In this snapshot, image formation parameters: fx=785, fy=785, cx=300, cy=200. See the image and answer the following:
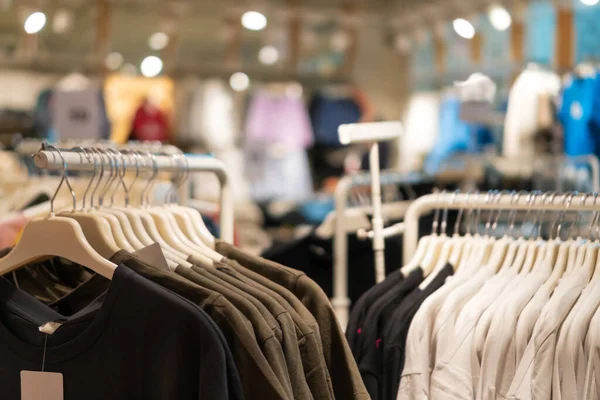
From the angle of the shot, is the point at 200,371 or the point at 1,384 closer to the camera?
the point at 200,371

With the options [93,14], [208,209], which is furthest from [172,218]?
[93,14]

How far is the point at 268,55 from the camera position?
258 inches

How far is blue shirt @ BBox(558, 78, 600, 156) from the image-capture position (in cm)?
378

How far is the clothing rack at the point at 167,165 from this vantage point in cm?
128

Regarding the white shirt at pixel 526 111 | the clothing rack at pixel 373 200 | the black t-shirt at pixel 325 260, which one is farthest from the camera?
the white shirt at pixel 526 111

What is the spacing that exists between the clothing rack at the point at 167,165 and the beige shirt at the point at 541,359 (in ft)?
2.22

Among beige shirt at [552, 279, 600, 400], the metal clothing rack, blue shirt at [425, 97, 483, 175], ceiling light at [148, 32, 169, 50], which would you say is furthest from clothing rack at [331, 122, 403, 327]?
ceiling light at [148, 32, 169, 50]

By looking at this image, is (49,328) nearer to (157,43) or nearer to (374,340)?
(374,340)

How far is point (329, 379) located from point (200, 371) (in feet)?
0.83

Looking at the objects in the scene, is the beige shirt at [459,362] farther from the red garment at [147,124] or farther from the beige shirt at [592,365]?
the red garment at [147,124]

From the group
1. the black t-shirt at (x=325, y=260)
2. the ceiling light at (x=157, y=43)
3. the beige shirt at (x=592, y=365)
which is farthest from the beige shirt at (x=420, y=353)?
the ceiling light at (x=157, y=43)

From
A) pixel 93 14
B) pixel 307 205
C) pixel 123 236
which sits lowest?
pixel 307 205

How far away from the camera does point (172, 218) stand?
4.77 ft

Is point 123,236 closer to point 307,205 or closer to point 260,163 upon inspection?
point 307,205
